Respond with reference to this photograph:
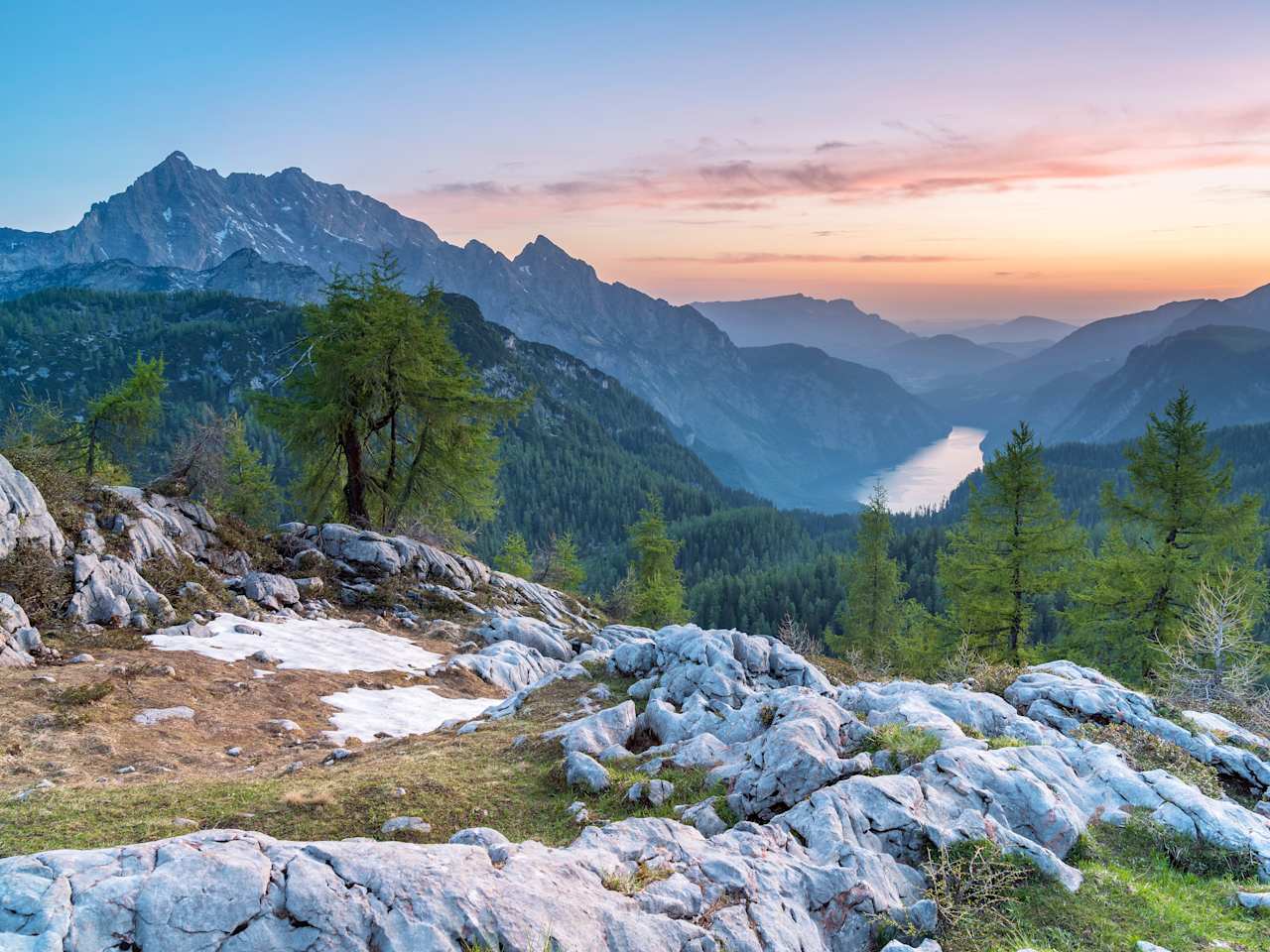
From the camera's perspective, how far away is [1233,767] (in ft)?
40.3

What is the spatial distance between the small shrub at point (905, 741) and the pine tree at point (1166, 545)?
2240 centimetres

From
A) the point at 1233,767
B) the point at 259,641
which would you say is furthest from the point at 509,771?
the point at 1233,767

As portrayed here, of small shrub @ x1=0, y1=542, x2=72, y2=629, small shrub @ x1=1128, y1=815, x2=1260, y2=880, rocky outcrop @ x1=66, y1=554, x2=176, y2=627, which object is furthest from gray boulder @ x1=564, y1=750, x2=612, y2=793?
small shrub @ x1=0, y1=542, x2=72, y2=629

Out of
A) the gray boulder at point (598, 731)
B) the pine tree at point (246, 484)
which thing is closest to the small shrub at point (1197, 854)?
the gray boulder at point (598, 731)

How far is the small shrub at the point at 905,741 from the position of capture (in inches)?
403

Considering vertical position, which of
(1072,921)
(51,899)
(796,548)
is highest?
(51,899)

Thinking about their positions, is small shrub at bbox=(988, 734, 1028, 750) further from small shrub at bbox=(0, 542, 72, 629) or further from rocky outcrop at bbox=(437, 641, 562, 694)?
small shrub at bbox=(0, 542, 72, 629)

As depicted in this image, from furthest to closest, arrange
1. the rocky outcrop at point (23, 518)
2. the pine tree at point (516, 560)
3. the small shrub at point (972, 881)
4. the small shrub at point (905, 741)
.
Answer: the pine tree at point (516, 560), the rocky outcrop at point (23, 518), the small shrub at point (905, 741), the small shrub at point (972, 881)

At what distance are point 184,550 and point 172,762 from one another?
1194cm

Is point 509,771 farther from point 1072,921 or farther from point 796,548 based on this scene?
point 796,548

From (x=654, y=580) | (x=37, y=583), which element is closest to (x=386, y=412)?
(x=37, y=583)

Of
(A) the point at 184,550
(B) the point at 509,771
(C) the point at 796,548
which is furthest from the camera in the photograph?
(C) the point at 796,548

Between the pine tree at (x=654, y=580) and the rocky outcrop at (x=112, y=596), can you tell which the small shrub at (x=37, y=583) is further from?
the pine tree at (x=654, y=580)

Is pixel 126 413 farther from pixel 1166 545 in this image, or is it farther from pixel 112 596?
pixel 1166 545
